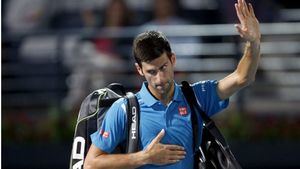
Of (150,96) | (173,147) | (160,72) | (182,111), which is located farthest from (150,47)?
(173,147)

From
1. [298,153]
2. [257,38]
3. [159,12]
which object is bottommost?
[298,153]

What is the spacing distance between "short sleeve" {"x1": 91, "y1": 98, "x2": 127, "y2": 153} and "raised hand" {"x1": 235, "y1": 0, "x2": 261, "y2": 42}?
729mm

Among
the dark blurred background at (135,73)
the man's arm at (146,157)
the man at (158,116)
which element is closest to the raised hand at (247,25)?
the man at (158,116)

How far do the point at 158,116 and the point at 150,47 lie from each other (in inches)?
14.2

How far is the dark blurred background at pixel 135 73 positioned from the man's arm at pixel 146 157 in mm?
5609

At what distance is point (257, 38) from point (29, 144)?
→ 19.7 feet

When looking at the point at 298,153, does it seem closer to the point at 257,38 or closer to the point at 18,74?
the point at 18,74

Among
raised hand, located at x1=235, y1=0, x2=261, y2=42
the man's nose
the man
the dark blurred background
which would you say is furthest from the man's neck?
the dark blurred background

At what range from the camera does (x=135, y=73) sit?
478 inches

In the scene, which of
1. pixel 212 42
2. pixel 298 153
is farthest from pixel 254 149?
pixel 212 42

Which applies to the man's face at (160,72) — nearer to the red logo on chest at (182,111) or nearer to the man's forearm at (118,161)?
the red logo on chest at (182,111)

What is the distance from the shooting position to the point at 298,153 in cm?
1166

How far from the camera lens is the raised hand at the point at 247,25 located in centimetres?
632

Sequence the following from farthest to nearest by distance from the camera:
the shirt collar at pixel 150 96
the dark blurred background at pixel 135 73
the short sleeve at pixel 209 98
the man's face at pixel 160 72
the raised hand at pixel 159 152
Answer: the dark blurred background at pixel 135 73 < the short sleeve at pixel 209 98 < the shirt collar at pixel 150 96 < the man's face at pixel 160 72 < the raised hand at pixel 159 152
